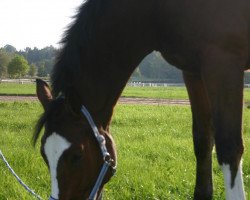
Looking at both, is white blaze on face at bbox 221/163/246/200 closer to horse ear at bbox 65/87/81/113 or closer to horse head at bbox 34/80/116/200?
horse head at bbox 34/80/116/200

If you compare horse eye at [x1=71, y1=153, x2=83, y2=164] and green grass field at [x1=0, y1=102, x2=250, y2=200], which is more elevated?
horse eye at [x1=71, y1=153, x2=83, y2=164]

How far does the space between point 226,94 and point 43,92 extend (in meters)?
1.22

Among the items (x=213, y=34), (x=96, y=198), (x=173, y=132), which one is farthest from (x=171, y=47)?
(x=173, y=132)

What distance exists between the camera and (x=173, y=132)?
26.4 feet


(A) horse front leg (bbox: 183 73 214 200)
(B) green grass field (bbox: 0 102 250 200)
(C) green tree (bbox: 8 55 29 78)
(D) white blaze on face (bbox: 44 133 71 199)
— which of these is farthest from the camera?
(C) green tree (bbox: 8 55 29 78)

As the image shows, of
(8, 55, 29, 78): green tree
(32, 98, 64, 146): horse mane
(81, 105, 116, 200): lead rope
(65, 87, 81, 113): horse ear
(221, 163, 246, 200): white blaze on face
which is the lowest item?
(8, 55, 29, 78): green tree

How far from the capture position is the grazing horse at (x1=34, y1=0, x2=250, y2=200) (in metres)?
2.42

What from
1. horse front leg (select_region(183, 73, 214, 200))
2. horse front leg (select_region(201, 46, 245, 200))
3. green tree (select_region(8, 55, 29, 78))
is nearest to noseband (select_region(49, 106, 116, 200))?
horse front leg (select_region(201, 46, 245, 200))

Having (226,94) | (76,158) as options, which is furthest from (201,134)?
(76,158)

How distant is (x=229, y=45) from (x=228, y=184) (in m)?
0.93

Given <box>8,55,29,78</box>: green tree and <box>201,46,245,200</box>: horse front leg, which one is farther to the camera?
<box>8,55,29,78</box>: green tree

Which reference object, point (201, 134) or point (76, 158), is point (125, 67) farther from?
point (201, 134)

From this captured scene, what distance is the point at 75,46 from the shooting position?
256 centimetres

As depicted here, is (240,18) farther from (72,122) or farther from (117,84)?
(72,122)
